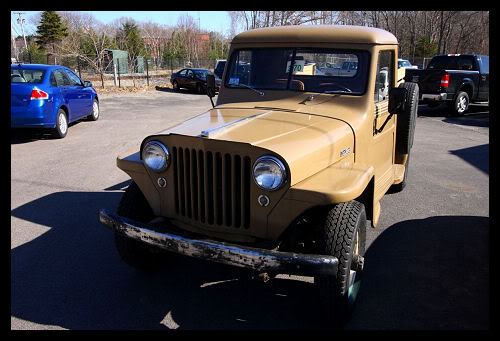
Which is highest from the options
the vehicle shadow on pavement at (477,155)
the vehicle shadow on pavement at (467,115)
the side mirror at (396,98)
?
the side mirror at (396,98)

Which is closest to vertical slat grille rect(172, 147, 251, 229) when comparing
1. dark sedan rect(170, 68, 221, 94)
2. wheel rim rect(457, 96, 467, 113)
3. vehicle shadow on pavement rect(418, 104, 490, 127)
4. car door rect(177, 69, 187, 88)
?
vehicle shadow on pavement rect(418, 104, 490, 127)

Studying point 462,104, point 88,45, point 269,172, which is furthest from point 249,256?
point 88,45

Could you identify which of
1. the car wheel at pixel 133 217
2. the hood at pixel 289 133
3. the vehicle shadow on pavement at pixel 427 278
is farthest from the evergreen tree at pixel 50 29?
the vehicle shadow on pavement at pixel 427 278

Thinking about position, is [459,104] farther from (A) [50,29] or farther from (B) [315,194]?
(A) [50,29]

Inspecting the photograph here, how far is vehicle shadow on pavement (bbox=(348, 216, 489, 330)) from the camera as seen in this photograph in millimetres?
3143

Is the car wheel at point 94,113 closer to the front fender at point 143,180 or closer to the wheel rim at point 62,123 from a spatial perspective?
the wheel rim at point 62,123

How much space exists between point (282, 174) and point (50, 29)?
43.4m

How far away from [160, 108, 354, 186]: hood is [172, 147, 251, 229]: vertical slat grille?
0.50ft

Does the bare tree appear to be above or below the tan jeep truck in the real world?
above

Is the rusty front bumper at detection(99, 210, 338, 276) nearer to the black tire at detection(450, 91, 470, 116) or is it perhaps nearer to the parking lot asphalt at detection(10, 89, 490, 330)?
the parking lot asphalt at detection(10, 89, 490, 330)

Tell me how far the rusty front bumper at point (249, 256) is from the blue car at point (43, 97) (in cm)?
685

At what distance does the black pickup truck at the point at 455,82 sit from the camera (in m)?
13.2

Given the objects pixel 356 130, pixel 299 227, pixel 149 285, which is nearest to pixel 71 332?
pixel 149 285

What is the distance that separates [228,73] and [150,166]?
1.74 m
